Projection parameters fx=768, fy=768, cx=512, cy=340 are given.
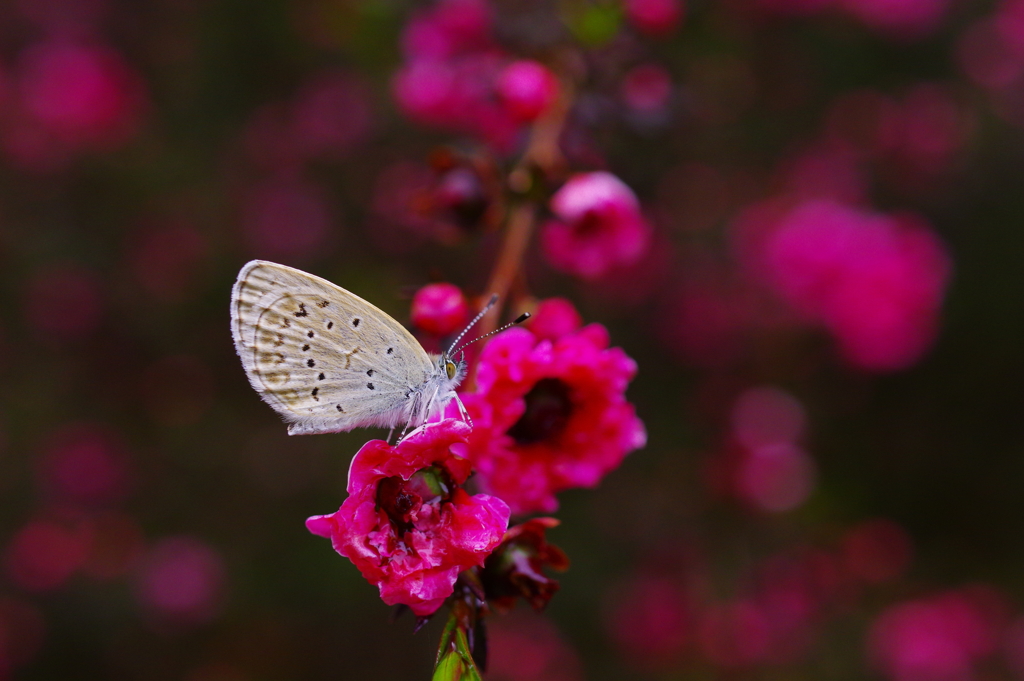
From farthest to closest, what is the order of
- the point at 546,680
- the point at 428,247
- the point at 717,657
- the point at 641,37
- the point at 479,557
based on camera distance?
1. the point at 428,247
2. the point at 546,680
3. the point at 717,657
4. the point at 641,37
5. the point at 479,557

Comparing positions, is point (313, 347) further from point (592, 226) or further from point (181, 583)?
point (181, 583)

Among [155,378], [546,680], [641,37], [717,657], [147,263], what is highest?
[641,37]

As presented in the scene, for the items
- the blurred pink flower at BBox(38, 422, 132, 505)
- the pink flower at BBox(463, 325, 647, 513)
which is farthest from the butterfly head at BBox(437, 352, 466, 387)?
the blurred pink flower at BBox(38, 422, 132, 505)

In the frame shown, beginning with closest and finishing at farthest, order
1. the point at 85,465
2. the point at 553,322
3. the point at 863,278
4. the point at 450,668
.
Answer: the point at 450,668
the point at 553,322
the point at 863,278
the point at 85,465

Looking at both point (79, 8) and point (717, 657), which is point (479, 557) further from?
point (79, 8)

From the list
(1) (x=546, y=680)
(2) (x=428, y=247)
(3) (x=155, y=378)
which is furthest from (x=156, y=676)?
(2) (x=428, y=247)

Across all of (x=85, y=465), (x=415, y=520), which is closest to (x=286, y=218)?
(x=85, y=465)

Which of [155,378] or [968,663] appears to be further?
[155,378]
